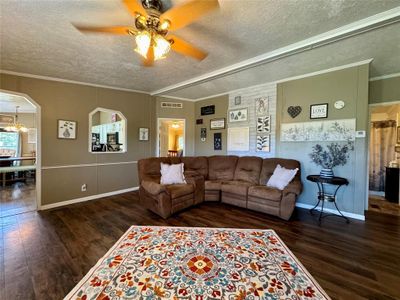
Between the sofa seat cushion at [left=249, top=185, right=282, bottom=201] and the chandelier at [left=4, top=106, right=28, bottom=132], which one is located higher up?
the chandelier at [left=4, top=106, right=28, bottom=132]

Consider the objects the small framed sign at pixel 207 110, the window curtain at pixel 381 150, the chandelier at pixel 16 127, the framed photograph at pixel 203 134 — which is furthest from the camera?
the chandelier at pixel 16 127

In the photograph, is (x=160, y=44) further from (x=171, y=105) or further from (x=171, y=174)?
(x=171, y=105)

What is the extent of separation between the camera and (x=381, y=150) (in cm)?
491

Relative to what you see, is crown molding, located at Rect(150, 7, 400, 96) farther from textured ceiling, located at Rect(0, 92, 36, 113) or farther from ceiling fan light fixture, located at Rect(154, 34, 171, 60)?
textured ceiling, located at Rect(0, 92, 36, 113)

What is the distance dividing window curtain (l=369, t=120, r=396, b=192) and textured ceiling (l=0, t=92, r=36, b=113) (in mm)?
9062

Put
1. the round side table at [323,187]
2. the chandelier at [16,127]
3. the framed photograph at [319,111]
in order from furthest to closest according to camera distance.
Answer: the chandelier at [16,127] < the framed photograph at [319,111] < the round side table at [323,187]

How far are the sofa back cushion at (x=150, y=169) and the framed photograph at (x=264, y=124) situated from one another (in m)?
2.39

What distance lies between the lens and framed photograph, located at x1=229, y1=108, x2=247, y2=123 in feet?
15.3

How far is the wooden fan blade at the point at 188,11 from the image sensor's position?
1439 millimetres

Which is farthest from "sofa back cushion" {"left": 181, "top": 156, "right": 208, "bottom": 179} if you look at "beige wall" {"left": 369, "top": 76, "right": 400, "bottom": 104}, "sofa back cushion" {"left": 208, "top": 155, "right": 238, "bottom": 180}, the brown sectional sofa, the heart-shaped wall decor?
"beige wall" {"left": 369, "top": 76, "right": 400, "bottom": 104}

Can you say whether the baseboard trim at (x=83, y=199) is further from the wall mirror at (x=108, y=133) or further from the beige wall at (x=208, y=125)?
the beige wall at (x=208, y=125)

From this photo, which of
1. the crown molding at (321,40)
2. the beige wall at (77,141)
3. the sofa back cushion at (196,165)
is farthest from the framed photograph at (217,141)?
the beige wall at (77,141)

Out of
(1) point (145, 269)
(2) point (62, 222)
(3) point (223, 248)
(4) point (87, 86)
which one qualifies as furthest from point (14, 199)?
(3) point (223, 248)

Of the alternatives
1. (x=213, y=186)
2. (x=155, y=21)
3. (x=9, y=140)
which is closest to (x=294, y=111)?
(x=213, y=186)
